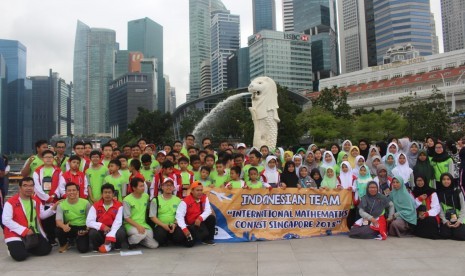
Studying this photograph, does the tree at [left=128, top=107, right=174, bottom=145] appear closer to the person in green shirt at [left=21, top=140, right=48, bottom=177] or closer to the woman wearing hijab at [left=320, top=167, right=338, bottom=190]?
the person in green shirt at [left=21, top=140, right=48, bottom=177]

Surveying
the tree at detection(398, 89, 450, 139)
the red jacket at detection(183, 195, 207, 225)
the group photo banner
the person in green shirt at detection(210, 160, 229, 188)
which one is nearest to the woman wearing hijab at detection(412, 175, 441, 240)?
the group photo banner

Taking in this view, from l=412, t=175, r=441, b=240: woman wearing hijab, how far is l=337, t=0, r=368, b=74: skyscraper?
448 feet

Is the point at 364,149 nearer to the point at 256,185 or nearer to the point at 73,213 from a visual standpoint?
the point at 256,185

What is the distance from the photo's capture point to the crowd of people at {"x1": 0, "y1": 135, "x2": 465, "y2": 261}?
20.2ft

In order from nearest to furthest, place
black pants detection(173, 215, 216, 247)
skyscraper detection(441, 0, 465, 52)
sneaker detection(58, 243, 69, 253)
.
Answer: sneaker detection(58, 243, 69, 253) → black pants detection(173, 215, 216, 247) → skyscraper detection(441, 0, 465, 52)

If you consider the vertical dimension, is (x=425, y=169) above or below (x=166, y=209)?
above

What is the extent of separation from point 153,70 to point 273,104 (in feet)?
513

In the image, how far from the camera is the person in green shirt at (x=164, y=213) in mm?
6391

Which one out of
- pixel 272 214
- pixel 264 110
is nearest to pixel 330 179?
pixel 272 214

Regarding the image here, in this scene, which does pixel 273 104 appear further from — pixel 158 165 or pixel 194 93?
pixel 194 93

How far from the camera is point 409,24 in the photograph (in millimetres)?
103062

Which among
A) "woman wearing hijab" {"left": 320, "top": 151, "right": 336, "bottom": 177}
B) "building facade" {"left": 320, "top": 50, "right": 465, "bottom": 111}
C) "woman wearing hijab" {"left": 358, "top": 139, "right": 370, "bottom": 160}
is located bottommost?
"woman wearing hijab" {"left": 320, "top": 151, "right": 336, "bottom": 177}

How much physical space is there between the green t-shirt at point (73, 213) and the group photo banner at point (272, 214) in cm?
215

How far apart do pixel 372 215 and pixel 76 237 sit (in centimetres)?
514
